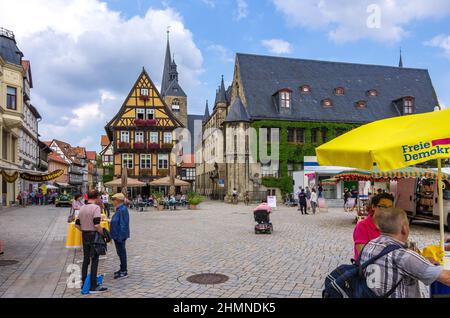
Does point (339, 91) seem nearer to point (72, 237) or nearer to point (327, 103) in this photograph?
point (327, 103)

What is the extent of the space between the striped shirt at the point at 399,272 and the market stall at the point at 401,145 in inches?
52.5

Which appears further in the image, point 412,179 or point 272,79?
point 272,79

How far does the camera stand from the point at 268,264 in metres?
8.70

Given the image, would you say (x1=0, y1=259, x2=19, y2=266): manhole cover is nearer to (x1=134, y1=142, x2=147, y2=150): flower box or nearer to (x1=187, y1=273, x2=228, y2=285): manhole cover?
(x1=187, y1=273, x2=228, y2=285): manhole cover

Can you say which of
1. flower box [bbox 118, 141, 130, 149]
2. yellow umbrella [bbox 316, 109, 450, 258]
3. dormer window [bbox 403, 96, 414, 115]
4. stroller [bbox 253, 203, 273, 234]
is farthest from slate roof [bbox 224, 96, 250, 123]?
yellow umbrella [bbox 316, 109, 450, 258]

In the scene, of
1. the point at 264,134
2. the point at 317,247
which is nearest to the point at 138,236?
the point at 317,247

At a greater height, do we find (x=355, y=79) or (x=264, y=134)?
(x=355, y=79)

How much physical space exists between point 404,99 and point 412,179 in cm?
3021

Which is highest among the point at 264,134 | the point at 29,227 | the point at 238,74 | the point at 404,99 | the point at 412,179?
the point at 238,74

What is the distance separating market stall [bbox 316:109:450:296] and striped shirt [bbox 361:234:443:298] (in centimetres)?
133

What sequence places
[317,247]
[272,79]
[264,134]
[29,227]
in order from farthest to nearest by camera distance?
[272,79] → [264,134] → [29,227] → [317,247]
